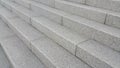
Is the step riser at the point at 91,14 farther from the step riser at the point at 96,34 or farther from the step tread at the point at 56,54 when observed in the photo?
the step tread at the point at 56,54

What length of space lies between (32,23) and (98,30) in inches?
Answer: 52.2

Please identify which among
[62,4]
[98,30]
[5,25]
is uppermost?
[62,4]

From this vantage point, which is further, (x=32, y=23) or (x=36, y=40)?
(x=32, y=23)

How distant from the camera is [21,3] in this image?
324 cm

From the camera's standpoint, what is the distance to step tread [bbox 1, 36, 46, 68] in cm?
156

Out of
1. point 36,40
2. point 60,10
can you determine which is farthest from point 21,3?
point 36,40

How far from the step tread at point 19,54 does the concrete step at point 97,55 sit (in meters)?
0.60

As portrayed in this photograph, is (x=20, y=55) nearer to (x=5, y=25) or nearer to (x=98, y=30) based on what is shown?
(x=98, y=30)

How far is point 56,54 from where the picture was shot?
58.3 inches

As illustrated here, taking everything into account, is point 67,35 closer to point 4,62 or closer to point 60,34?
point 60,34

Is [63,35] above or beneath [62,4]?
beneath

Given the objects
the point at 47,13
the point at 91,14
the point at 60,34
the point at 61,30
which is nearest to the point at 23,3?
the point at 47,13

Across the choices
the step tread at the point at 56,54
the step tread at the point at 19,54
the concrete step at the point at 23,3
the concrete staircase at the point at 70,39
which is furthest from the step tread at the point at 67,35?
the concrete step at the point at 23,3

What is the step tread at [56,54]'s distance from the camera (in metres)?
1.33
